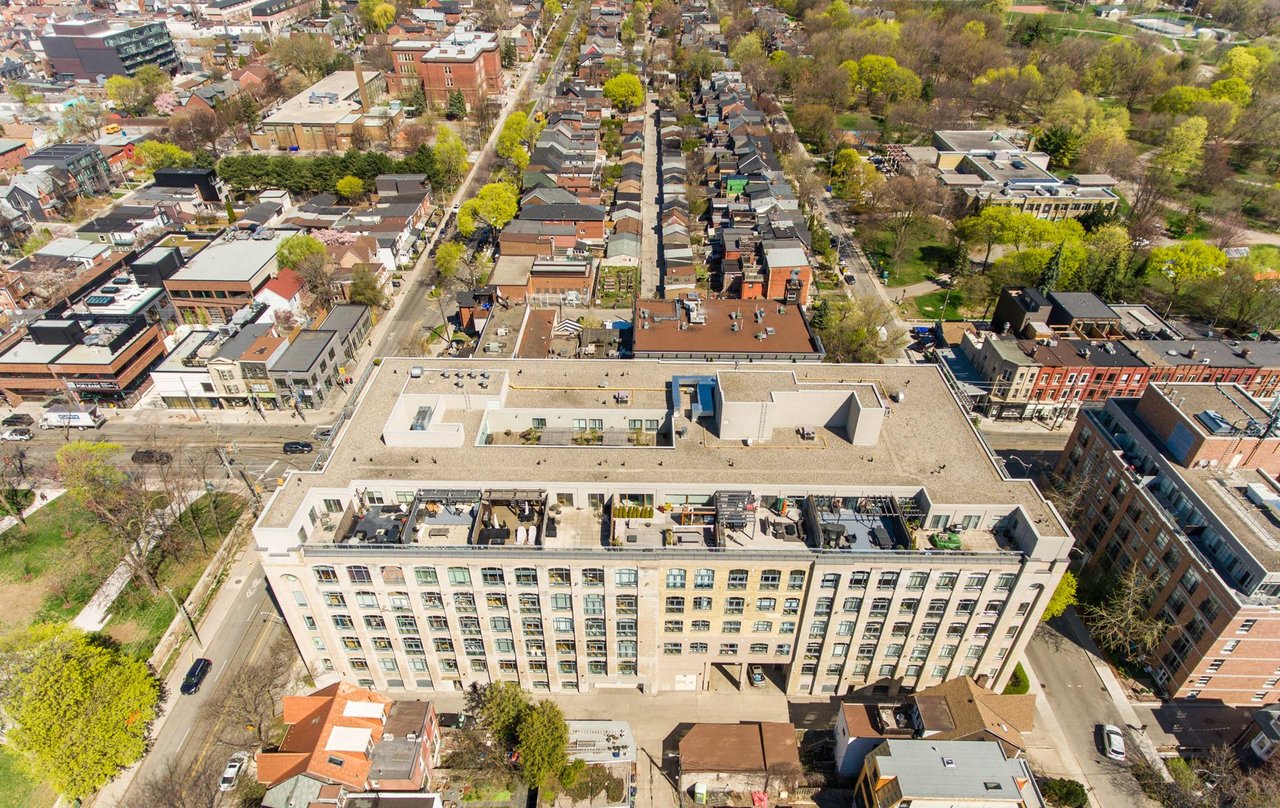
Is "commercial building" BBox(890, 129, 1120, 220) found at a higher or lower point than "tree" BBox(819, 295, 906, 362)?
higher

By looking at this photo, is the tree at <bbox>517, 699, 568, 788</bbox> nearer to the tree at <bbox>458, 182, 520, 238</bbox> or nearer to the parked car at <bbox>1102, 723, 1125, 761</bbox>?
the parked car at <bbox>1102, 723, 1125, 761</bbox>

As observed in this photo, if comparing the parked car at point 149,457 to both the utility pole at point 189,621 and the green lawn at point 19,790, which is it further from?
the green lawn at point 19,790

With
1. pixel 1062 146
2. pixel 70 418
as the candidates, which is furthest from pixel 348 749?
pixel 1062 146

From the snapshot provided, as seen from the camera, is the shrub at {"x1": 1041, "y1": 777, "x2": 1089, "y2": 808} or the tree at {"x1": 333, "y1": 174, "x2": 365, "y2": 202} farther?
the tree at {"x1": 333, "y1": 174, "x2": 365, "y2": 202}

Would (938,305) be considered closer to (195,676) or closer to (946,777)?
(946,777)

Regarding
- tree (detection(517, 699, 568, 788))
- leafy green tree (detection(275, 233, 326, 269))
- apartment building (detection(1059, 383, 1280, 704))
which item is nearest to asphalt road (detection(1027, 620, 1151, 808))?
apartment building (detection(1059, 383, 1280, 704))

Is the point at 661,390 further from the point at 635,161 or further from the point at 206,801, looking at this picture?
the point at 635,161

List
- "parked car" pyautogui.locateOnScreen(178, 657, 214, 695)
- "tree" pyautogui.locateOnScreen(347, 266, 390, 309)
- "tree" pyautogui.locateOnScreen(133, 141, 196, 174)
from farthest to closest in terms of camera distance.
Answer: "tree" pyautogui.locateOnScreen(133, 141, 196, 174) → "tree" pyautogui.locateOnScreen(347, 266, 390, 309) → "parked car" pyautogui.locateOnScreen(178, 657, 214, 695)
